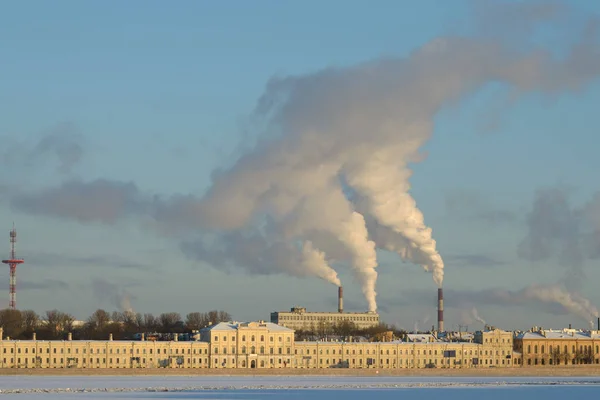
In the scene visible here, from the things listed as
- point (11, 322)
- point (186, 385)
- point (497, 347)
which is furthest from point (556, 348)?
point (186, 385)

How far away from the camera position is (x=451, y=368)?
122 m

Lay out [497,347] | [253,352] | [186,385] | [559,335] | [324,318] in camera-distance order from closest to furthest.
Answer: [186,385] → [253,352] → [497,347] → [559,335] → [324,318]

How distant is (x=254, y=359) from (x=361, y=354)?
10.2 meters

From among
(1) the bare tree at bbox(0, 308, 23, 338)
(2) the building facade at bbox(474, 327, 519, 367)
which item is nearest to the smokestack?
(2) the building facade at bbox(474, 327, 519, 367)

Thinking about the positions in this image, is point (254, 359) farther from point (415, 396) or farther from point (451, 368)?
point (415, 396)

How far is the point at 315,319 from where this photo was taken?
165625 millimetres

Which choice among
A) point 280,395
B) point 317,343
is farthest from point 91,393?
point 317,343

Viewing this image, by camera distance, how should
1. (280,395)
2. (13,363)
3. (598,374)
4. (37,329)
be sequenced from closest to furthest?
(280,395) < (13,363) < (598,374) < (37,329)

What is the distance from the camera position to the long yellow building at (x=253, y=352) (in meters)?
113

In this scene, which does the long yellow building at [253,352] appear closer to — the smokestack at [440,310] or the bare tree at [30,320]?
the smokestack at [440,310]

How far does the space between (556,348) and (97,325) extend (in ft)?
153

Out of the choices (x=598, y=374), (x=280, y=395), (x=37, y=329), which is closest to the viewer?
(x=280, y=395)

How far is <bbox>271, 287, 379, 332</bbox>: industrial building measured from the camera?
158m

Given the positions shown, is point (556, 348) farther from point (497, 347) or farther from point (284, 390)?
point (284, 390)
